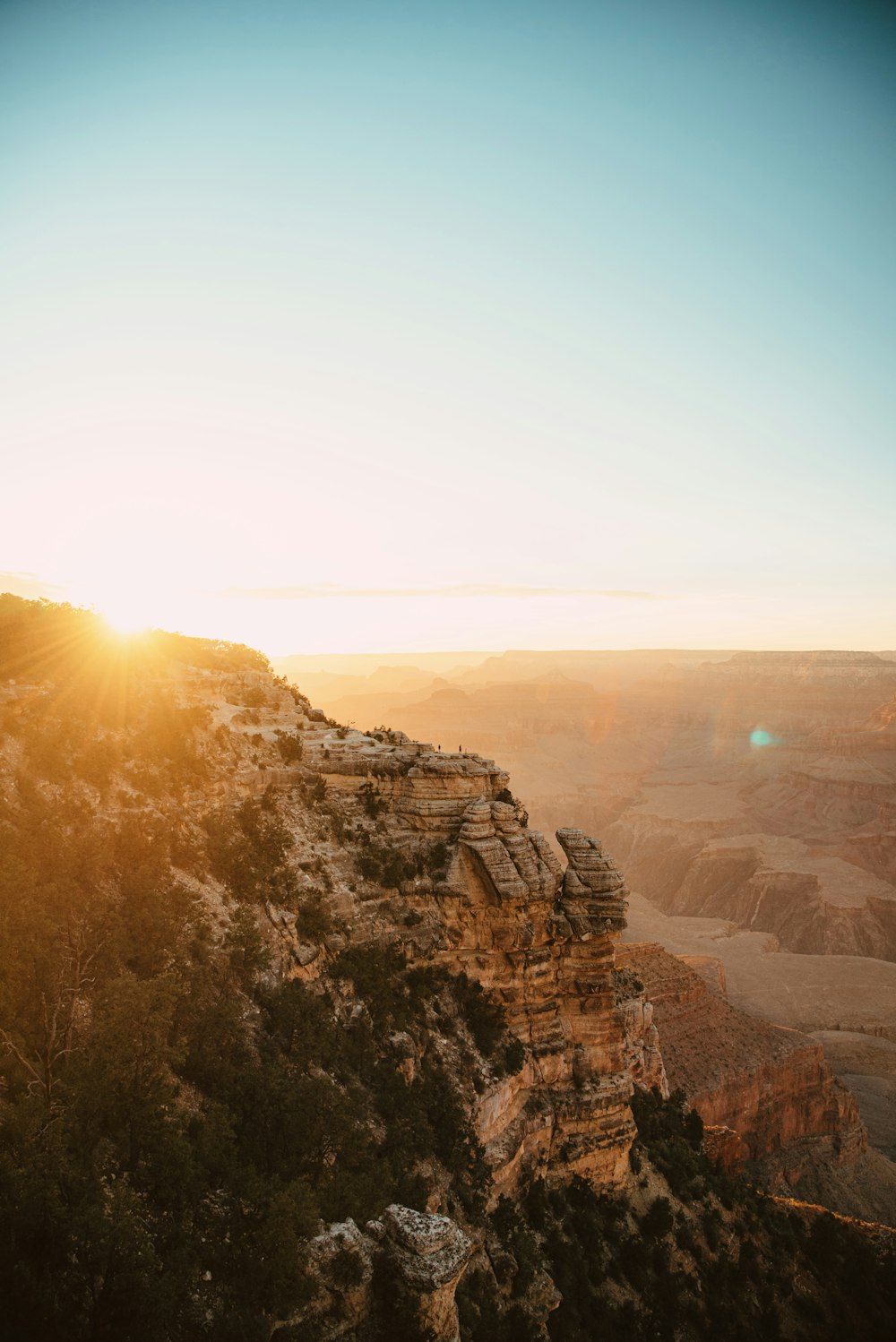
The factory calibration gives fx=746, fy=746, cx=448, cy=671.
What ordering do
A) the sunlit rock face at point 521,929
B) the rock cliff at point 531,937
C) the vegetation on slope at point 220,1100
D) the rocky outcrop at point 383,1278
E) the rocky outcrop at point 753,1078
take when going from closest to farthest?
the vegetation on slope at point 220,1100 → the rocky outcrop at point 383,1278 → the sunlit rock face at point 521,929 → the rock cliff at point 531,937 → the rocky outcrop at point 753,1078

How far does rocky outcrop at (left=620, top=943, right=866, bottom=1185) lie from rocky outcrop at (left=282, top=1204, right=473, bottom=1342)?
3592cm

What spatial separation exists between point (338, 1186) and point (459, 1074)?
8.34 metres

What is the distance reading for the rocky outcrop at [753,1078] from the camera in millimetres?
48062

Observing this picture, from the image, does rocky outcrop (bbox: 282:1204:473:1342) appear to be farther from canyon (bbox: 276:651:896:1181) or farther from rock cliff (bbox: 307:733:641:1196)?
canyon (bbox: 276:651:896:1181)

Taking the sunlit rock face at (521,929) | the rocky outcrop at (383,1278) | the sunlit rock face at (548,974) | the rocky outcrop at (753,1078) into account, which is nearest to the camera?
the rocky outcrop at (383,1278)

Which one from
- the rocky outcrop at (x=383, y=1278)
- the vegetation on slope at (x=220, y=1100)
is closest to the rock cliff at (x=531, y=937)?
the vegetation on slope at (x=220, y=1100)

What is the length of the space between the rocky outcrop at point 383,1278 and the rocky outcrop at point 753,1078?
35.9 metres

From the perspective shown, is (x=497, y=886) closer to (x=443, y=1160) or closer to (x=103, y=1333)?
(x=443, y=1160)

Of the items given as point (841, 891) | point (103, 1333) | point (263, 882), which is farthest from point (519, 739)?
point (103, 1333)

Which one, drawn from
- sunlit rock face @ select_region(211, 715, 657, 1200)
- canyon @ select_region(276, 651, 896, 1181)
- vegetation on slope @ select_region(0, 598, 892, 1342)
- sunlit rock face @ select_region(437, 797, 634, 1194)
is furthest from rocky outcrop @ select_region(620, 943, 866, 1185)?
sunlit rock face @ select_region(211, 715, 657, 1200)

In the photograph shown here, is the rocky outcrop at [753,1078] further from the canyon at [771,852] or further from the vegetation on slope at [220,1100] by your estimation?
the vegetation on slope at [220,1100]

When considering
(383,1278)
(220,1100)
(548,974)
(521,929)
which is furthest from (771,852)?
(220,1100)

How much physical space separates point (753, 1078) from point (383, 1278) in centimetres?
4272

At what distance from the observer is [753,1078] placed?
49375 millimetres
